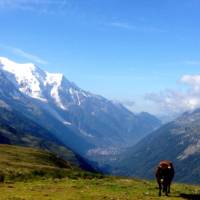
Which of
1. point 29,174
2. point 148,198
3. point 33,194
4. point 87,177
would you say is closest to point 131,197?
point 148,198

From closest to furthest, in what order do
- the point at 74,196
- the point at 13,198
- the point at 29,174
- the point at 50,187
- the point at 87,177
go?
the point at 13,198 → the point at 74,196 → the point at 50,187 → the point at 29,174 → the point at 87,177

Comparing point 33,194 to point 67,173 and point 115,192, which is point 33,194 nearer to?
point 115,192

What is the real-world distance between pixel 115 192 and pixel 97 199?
7819mm

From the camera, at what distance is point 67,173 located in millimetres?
69688

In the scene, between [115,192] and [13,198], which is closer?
[13,198]

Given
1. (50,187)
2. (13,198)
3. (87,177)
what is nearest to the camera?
(13,198)

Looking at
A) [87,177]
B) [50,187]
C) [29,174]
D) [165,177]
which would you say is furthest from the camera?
[87,177]

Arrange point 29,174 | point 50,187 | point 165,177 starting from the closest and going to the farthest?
point 165,177 < point 50,187 < point 29,174

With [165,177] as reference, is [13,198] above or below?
below

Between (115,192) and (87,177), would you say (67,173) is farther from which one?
(115,192)

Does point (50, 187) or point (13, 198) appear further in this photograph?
point (50, 187)

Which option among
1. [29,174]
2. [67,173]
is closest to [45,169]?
[67,173]

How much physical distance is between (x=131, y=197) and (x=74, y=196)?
4936 mm

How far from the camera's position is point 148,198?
38.6 meters
